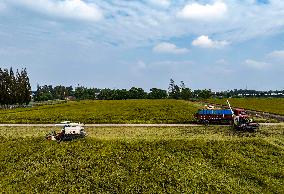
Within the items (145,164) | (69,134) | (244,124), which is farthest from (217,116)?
(69,134)

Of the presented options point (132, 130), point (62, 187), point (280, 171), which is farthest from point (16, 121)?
point (280, 171)

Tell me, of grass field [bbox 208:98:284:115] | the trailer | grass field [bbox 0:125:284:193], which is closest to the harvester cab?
grass field [bbox 0:125:284:193]

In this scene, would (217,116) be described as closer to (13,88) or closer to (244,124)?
(244,124)

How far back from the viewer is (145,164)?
2919 centimetres

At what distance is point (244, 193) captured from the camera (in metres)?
26.1

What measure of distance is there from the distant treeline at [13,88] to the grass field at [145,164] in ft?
197

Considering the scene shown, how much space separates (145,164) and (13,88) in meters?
76.6

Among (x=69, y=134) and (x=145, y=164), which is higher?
(x=69, y=134)

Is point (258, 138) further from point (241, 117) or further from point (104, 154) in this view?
point (104, 154)

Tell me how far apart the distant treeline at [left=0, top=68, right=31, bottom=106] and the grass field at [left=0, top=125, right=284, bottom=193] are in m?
60.2

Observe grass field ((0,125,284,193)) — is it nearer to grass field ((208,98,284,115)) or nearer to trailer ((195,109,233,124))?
trailer ((195,109,233,124))

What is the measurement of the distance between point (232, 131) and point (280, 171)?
11.4 metres

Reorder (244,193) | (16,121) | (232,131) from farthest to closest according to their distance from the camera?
(16,121) < (232,131) < (244,193)

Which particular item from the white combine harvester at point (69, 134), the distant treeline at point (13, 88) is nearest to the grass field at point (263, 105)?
the white combine harvester at point (69, 134)
